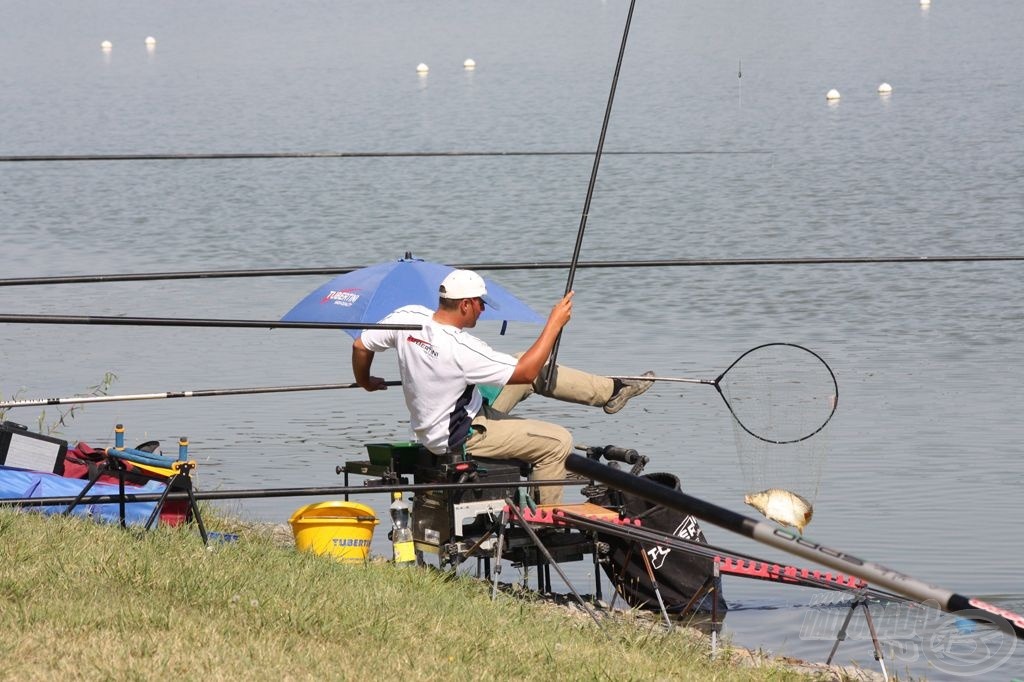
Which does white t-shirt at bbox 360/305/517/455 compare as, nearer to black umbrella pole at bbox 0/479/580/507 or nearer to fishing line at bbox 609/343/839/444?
black umbrella pole at bbox 0/479/580/507

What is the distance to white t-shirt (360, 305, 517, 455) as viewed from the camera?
20.6 ft

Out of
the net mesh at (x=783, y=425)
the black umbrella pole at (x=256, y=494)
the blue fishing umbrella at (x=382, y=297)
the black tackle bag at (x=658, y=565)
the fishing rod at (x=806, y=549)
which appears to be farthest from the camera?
the net mesh at (x=783, y=425)

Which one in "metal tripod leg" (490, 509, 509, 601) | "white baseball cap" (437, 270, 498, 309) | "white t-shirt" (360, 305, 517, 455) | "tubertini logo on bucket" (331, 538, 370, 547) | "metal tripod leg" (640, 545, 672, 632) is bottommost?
"metal tripod leg" (640, 545, 672, 632)

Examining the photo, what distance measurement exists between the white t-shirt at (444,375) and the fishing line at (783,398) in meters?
1.13

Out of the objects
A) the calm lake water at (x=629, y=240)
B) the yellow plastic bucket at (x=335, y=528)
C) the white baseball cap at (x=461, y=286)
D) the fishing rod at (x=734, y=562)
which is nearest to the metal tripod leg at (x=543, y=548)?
the fishing rod at (x=734, y=562)

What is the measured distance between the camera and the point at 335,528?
6.50 metres

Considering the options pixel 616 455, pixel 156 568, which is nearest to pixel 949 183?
pixel 616 455

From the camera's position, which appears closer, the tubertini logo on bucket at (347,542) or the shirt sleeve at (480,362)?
the shirt sleeve at (480,362)

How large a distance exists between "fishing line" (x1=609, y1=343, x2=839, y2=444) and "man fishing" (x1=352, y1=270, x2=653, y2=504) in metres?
0.77

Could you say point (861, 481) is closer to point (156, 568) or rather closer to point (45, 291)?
point (156, 568)

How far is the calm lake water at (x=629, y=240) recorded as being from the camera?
957 centimetres

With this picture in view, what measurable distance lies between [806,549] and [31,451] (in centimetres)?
483

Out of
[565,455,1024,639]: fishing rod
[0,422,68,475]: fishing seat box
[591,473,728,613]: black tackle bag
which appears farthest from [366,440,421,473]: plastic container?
[565,455,1024,639]: fishing rod

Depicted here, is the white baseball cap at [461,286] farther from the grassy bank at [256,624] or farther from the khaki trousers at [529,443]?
the grassy bank at [256,624]
